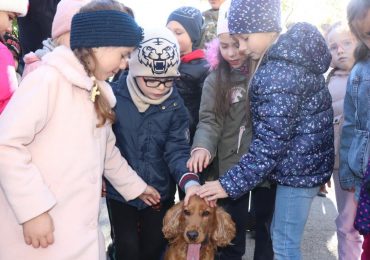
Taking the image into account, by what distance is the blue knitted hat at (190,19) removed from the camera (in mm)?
3521

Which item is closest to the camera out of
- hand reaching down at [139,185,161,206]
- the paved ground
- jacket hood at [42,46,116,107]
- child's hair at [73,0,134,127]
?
jacket hood at [42,46,116,107]

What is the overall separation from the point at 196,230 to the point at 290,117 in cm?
108

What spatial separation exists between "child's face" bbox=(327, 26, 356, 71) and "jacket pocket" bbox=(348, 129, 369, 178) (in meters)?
1.06

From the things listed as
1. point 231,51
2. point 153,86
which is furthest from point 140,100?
point 231,51

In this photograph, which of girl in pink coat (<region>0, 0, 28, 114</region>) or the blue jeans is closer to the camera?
girl in pink coat (<region>0, 0, 28, 114</region>)

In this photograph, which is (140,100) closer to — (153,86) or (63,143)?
(153,86)

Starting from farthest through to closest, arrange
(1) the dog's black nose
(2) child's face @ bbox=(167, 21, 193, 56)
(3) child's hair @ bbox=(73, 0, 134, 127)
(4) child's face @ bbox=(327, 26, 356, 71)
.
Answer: (2) child's face @ bbox=(167, 21, 193, 56) < (4) child's face @ bbox=(327, 26, 356, 71) < (1) the dog's black nose < (3) child's hair @ bbox=(73, 0, 134, 127)

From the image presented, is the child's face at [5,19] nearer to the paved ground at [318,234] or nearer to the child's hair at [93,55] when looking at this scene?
the child's hair at [93,55]

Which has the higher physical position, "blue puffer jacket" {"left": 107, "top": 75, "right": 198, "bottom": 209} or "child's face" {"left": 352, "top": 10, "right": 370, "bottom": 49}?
"child's face" {"left": 352, "top": 10, "right": 370, "bottom": 49}

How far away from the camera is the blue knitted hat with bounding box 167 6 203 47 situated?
11.6ft

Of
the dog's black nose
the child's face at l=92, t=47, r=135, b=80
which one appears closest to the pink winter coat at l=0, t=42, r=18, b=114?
the child's face at l=92, t=47, r=135, b=80

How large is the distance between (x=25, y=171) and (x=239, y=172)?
1.09 meters

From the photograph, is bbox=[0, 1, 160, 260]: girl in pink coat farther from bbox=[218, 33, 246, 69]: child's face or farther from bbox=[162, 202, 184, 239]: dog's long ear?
bbox=[218, 33, 246, 69]: child's face

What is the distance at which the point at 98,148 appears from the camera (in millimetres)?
1997
